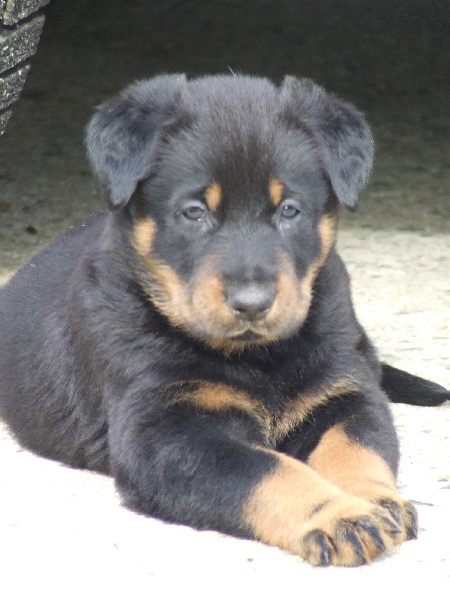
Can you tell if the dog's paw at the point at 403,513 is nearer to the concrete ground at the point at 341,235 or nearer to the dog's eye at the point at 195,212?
the concrete ground at the point at 341,235

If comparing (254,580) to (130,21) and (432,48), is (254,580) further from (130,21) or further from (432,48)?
(130,21)

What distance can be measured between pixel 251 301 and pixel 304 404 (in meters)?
0.51

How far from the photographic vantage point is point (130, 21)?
10.3 metres

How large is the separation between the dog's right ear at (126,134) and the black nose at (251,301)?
0.48 metres

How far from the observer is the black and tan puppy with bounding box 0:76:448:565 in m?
2.99

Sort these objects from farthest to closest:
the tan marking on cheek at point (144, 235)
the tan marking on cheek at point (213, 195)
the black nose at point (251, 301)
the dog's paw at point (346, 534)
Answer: the tan marking on cheek at point (144, 235), the tan marking on cheek at point (213, 195), the black nose at point (251, 301), the dog's paw at point (346, 534)

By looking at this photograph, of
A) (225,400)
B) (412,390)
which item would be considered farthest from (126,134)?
(412,390)

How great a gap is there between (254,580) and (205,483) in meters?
0.35

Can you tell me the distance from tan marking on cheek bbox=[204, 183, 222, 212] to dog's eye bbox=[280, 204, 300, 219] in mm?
200

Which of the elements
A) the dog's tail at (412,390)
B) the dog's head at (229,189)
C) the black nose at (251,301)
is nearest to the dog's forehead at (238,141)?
the dog's head at (229,189)

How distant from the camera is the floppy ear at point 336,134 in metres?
3.39

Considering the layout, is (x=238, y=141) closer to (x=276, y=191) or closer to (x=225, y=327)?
(x=276, y=191)

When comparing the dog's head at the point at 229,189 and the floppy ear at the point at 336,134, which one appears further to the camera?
the floppy ear at the point at 336,134

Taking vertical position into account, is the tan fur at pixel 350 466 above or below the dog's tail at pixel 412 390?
above
